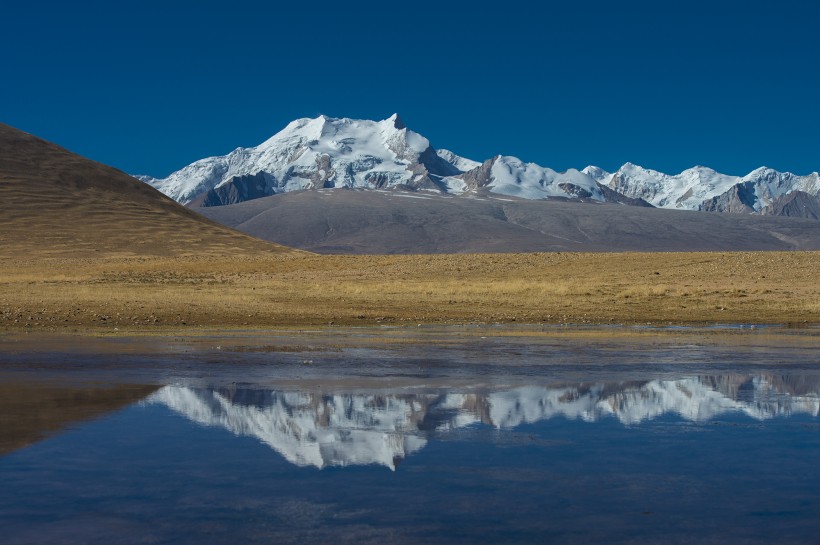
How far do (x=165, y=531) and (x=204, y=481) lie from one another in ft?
5.80

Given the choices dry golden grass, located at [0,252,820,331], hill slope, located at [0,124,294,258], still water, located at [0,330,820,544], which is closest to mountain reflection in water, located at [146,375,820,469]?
still water, located at [0,330,820,544]

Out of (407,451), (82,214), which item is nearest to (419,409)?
(407,451)

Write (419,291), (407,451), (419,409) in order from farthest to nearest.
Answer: (419,291) < (419,409) < (407,451)

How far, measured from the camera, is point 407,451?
11.8 m

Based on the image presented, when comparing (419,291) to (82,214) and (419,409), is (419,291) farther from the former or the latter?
(82,214)

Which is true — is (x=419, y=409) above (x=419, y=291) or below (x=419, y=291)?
below

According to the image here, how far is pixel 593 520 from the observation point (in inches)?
345

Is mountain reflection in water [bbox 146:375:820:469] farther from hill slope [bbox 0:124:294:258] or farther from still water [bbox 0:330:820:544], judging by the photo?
hill slope [bbox 0:124:294:258]

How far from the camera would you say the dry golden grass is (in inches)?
1464

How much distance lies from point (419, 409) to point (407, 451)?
10.5 ft

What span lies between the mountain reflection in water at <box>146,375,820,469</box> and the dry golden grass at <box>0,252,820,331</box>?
58.9 feet

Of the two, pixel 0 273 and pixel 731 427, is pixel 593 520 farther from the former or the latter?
pixel 0 273

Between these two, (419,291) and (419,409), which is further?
(419,291)

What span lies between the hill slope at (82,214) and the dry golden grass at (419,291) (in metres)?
32.6
